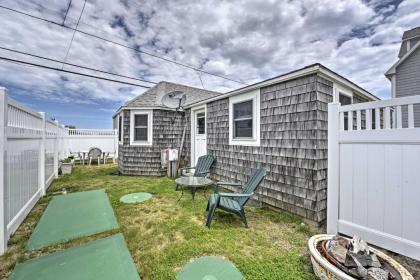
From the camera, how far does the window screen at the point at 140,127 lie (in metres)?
7.50

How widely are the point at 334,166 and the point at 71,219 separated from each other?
15.3 feet

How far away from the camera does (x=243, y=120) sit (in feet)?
16.0

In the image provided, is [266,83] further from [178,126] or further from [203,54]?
[203,54]

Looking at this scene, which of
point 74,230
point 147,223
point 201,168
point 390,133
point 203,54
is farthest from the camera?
point 203,54

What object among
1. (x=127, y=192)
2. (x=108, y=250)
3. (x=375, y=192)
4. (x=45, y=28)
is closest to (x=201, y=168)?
(x=127, y=192)

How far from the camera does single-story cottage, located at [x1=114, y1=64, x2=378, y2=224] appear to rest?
3240mm

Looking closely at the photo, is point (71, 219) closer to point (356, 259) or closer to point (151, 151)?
point (151, 151)

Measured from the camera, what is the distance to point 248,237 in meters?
2.71

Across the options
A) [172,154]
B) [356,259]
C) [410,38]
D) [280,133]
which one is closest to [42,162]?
[172,154]

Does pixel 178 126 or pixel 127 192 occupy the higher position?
pixel 178 126

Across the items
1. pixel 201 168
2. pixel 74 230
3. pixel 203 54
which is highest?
pixel 203 54

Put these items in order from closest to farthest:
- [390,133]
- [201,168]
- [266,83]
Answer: [390,133] → [266,83] → [201,168]

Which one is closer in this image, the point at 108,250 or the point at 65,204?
the point at 108,250

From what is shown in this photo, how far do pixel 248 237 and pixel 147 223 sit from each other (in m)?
1.76
